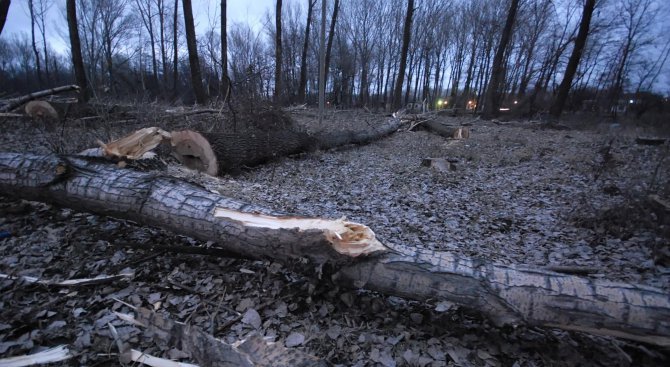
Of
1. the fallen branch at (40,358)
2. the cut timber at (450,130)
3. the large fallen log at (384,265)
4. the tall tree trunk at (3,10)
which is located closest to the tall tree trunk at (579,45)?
the cut timber at (450,130)

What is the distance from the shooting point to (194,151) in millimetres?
5012

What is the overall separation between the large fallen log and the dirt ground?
20 cm

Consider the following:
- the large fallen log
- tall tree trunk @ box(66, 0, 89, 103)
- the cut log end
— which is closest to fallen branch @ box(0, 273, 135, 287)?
the large fallen log

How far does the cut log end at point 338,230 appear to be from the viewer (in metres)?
1.93

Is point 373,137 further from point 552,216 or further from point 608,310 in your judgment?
point 608,310

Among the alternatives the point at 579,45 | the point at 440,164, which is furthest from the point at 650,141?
the point at 579,45

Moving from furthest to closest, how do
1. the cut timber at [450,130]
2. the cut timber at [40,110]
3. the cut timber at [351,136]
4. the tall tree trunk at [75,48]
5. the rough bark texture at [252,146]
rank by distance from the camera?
1. the cut timber at [450,130]
2. the tall tree trunk at [75,48]
3. the cut timber at [40,110]
4. the cut timber at [351,136]
5. the rough bark texture at [252,146]

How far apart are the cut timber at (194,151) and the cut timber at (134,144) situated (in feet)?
0.78

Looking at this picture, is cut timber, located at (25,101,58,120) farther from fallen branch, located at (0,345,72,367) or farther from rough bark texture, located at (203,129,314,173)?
fallen branch, located at (0,345,72,367)

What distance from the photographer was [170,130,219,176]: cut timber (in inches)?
194

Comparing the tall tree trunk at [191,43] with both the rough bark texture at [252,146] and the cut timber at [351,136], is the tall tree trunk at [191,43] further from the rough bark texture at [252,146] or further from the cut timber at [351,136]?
the rough bark texture at [252,146]

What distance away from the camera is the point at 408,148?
857 cm

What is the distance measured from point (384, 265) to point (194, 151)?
4.21 metres

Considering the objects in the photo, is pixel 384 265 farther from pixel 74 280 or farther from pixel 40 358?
pixel 74 280
